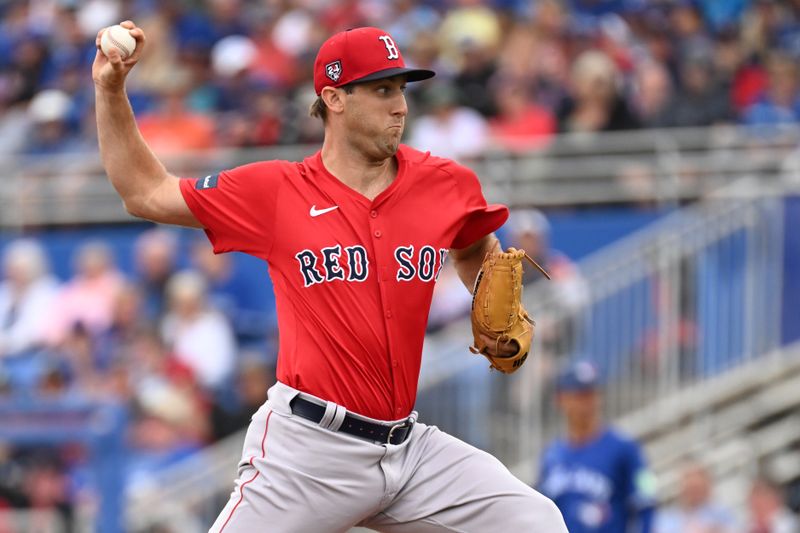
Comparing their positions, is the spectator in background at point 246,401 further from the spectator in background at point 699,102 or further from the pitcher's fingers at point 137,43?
the pitcher's fingers at point 137,43

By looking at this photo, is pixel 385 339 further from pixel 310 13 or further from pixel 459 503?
pixel 310 13

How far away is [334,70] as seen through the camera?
16.3ft

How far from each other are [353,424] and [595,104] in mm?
7077

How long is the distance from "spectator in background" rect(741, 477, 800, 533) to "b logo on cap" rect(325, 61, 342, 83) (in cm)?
533

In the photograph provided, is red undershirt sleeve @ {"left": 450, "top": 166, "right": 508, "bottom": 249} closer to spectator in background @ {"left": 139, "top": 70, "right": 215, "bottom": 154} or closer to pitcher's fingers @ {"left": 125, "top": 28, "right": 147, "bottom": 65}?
pitcher's fingers @ {"left": 125, "top": 28, "right": 147, "bottom": 65}

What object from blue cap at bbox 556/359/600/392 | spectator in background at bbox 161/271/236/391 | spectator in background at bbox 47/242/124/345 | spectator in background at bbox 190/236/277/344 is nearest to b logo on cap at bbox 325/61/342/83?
blue cap at bbox 556/359/600/392

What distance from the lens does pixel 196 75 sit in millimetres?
14039

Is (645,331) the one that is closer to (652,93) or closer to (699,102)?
(699,102)

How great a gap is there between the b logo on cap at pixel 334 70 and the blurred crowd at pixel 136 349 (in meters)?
5.86

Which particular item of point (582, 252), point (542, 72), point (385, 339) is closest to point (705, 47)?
point (542, 72)

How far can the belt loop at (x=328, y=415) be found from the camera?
15.8 feet

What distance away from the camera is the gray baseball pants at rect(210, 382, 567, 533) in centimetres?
481

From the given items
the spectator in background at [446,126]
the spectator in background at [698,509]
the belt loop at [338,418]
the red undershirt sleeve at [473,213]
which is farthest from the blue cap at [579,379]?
the spectator in background at [446,126]

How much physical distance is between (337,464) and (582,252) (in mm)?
6472
